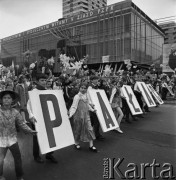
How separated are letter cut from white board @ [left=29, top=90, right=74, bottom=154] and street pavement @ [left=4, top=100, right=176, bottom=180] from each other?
0.41m

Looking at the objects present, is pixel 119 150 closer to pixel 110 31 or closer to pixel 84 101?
pixel 84 101

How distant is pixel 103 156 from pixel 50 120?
4.59 ft

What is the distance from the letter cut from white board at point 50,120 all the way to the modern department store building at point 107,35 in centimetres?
2351

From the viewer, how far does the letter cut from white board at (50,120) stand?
3.99 meters

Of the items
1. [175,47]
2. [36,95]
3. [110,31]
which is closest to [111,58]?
[110,31]

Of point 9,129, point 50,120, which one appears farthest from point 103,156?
point 9,129

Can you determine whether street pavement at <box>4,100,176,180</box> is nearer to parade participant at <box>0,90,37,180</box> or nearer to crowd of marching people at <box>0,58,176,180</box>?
crowd of marching people at <box>0,58,176,180</box>

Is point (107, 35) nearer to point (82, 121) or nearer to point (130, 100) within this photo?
point (130, 100)

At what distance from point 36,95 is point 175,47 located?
965 inches

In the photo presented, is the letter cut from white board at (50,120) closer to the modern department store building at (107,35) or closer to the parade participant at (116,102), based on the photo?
the parade participant at (116,102)

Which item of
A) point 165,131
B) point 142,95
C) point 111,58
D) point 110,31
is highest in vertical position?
point 110,31

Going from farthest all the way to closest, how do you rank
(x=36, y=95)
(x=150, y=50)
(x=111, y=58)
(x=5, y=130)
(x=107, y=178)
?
(x=150, y=50)
(x=111, y=58)
(x=36, y=95)
(x=107, y=178)
(x=5, y=130)

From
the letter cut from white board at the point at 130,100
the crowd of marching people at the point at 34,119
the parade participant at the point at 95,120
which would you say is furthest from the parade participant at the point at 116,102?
the parade participant at the point at 95,120

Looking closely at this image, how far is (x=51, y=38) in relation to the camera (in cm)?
4762
